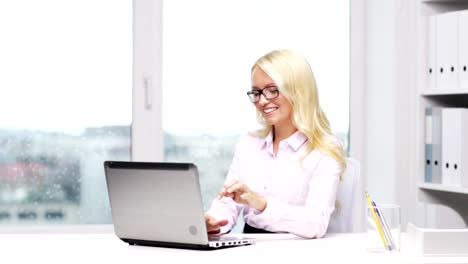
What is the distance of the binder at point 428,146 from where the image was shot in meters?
3.33

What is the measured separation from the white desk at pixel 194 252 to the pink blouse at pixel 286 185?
0.09 metres

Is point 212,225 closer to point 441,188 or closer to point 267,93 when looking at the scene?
point 267,93

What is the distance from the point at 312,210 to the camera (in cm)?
244

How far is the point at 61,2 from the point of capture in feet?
12.4

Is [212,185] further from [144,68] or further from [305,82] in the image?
[305,82]

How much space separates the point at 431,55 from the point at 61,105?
174 cm

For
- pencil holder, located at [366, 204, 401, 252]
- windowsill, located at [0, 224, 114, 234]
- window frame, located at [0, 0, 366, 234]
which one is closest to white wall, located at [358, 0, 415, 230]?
window frame, located at [0, 0, 366, 234]

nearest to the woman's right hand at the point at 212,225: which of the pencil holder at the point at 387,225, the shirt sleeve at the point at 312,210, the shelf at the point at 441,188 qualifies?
the shirt sleeve at the point at 312,210

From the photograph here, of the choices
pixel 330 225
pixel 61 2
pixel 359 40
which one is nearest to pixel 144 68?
pixel 61 2

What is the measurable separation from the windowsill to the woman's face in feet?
4.35

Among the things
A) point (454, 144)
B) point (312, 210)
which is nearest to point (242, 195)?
point (312, 210)

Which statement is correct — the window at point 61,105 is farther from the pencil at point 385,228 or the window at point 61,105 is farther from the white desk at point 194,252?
the pencil at point 385,228

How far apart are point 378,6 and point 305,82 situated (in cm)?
132

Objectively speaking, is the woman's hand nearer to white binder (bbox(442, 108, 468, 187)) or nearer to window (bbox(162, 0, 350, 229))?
white binder (bbox(442, 108, 468, 187))
